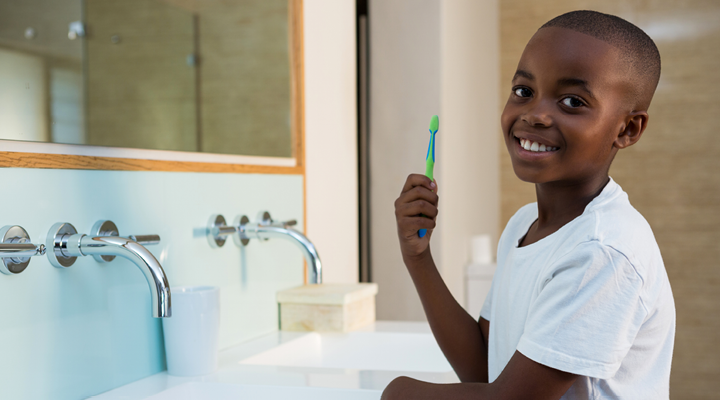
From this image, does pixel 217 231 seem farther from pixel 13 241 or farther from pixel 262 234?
pixel 13 241

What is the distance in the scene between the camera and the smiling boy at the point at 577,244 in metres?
0.55

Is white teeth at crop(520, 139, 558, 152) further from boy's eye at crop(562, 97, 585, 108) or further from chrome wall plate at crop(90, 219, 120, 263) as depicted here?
chrome wall plate at crop(90, 219, 120, 263)

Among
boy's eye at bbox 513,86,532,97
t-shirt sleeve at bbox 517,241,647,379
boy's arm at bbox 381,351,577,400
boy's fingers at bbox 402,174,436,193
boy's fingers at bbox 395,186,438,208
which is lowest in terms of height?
boy's arm at bbox 381,351,577,400

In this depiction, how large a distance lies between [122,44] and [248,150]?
346 millimetres

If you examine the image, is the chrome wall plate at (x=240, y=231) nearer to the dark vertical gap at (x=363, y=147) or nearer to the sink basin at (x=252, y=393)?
the sink basin at (x=252, y=393)

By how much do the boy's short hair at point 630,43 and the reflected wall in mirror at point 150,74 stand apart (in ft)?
1.76

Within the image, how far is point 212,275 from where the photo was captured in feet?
3.41

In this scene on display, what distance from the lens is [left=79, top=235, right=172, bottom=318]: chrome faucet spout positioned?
726mm

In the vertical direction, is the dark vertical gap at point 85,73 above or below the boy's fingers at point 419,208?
above

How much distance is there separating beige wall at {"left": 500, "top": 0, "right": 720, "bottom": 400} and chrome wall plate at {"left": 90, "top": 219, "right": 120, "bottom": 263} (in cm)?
237

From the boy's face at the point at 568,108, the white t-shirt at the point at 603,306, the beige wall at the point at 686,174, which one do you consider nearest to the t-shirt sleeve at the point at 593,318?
the white t-shirt at the point at 603,306

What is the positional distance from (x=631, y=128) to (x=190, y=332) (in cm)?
59

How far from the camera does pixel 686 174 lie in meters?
2.72

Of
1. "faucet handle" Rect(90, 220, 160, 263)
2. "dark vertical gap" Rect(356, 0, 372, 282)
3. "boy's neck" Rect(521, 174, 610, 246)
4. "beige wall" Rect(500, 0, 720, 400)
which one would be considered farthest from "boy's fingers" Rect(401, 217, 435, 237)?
"beige wall" Rect(500, 0, 720, 400)
